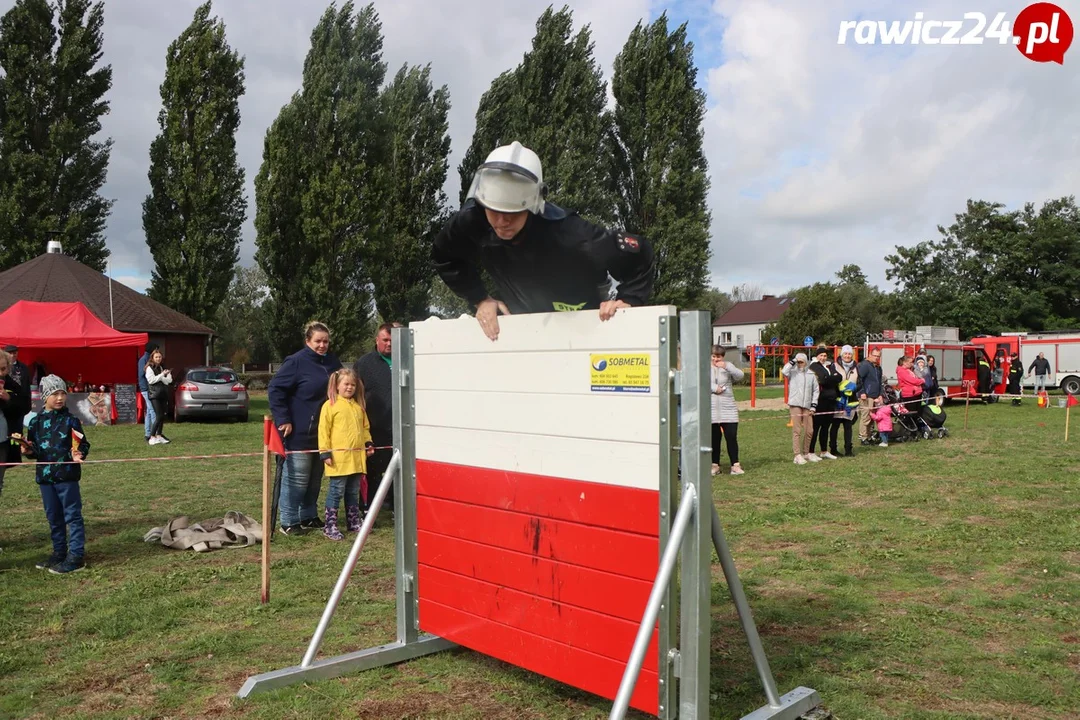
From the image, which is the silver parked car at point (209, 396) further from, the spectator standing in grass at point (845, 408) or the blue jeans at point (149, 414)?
the spectator standing in grass at point (845, 408)

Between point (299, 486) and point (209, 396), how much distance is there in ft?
42.2

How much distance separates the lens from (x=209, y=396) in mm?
19312

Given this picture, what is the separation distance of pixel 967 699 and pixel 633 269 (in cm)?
244

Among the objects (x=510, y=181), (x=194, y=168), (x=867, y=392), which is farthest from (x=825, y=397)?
(x=194, y=168)

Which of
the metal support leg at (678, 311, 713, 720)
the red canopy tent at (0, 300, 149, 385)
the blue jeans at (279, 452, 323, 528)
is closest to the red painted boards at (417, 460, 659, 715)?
the metal support leg at (678, 311, 713, 720)

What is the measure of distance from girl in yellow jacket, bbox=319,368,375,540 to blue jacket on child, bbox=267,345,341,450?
0.13m

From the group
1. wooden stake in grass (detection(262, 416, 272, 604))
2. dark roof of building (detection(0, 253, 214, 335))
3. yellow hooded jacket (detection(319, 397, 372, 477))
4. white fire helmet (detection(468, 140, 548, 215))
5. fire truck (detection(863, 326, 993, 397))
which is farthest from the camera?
fire truck (detection(863, 326, 993, 397))

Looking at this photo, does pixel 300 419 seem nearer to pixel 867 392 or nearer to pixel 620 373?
pixel 620 373

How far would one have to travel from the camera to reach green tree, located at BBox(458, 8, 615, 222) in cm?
3297

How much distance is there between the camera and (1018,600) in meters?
5.32

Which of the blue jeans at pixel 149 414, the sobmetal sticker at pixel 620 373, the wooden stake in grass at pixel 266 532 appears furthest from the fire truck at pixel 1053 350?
the sobmetal sticker at pixel 620 373

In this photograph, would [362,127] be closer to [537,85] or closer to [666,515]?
[537,85]

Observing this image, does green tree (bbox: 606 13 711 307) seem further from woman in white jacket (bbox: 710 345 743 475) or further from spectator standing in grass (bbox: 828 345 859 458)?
woman in white jacket (bbox: 710 345 743 475)

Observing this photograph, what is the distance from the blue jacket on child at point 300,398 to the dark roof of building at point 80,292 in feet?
56.0
